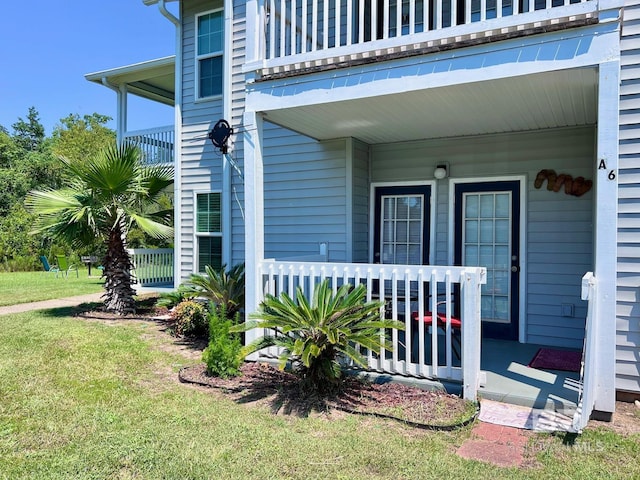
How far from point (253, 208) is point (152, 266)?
18.1ft

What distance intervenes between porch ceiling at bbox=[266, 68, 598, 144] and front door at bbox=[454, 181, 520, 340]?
78 cm

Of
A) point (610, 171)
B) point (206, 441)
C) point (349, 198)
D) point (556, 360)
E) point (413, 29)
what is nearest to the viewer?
point (206, 441)

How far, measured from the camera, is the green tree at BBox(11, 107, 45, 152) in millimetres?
35381

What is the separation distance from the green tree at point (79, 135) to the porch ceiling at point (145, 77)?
15.1m

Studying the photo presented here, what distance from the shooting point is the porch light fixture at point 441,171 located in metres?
6.17

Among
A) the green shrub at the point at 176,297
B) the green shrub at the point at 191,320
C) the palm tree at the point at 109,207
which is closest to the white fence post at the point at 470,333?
the green shrub at the point at 191,320

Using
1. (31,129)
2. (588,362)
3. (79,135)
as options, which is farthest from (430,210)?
(31,129)

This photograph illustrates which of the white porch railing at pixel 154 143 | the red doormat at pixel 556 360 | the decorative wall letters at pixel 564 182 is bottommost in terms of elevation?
the red doormat at pixel 556 360

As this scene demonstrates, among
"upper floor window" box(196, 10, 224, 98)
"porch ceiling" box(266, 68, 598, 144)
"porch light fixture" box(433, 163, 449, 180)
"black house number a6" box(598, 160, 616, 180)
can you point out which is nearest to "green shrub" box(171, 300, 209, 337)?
"porch ceiling" box(266, 68, 598, 144)

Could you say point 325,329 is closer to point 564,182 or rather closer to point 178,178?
point 564,182

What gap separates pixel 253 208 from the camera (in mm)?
5227

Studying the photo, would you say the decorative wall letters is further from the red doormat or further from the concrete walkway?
the concrete walkway

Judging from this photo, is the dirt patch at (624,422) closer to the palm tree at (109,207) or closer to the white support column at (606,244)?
the white support column at (606,244)

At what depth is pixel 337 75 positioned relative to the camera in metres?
4.68
